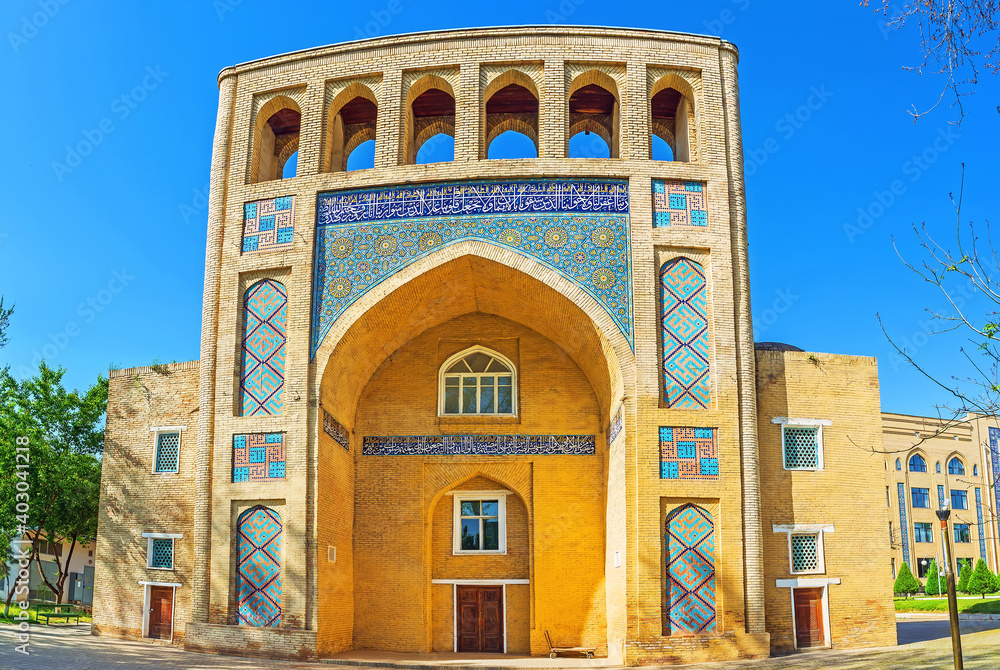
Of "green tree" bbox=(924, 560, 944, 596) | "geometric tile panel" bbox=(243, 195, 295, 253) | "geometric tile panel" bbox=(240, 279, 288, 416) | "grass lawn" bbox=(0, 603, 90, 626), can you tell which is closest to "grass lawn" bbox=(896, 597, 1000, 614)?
"green tree" bbox=(924, 560, 944, 596)

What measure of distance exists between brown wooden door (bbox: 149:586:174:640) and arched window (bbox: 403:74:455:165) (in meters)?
7.30

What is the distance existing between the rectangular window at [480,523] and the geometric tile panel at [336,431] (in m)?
1.97

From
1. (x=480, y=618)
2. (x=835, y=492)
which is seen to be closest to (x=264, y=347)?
(x=480, y=618)

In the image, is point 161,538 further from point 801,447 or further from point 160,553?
point 801,447

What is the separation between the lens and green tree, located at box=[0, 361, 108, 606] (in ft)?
57.8

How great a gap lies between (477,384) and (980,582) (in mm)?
24352

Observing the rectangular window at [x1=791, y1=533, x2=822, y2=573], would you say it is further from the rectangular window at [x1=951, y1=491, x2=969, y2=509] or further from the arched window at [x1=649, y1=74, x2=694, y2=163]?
the rectangular window at [x1=951, y1=491, x2=969, y2=509]

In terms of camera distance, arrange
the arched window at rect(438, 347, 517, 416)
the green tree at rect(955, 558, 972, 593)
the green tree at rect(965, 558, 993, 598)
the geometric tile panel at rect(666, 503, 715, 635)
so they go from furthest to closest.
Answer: the green tree at rect(955, 558, 972, 593) < the green tree at rect(965, 558, 993, 598) < the arched window at rect(438, 347, 517, 416) < the geometric tile panel at rect(666, 503, 715, 635)

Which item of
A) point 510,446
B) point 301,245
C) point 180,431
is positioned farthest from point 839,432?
point 180,431

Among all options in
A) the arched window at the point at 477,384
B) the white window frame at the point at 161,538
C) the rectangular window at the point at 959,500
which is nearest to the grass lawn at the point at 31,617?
the white window frame at the point at 161,538

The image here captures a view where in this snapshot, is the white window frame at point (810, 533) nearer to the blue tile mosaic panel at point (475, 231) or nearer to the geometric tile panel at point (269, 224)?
the blue tile mosaic panel at point (475, 231)

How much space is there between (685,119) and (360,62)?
5103mm

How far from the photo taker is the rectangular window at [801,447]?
40.9 feet

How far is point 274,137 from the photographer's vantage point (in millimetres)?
15031
